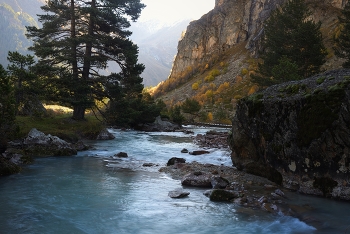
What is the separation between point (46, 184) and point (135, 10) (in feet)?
79.6

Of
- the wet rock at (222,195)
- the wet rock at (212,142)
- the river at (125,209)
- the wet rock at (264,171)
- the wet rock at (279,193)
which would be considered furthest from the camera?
the wet rock at (212,142)

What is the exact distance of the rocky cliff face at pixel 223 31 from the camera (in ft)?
352

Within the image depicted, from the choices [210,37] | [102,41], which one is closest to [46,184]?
[102,41]

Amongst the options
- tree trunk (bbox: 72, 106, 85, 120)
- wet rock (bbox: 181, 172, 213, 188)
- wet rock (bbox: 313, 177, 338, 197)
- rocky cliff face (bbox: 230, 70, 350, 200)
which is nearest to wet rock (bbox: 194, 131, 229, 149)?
rocky cliff face (bbox: 230, 70, 350, 200)

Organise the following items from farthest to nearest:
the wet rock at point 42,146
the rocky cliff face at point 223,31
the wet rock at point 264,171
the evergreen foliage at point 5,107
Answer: the rocky cliff face at point 223,31, the wet rock at point 42,146, the evergreen foliage at point 5,107, the wet rock at point 264,171

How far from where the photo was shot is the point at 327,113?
31.5 ft

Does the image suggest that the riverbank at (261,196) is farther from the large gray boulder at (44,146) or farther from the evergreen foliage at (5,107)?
the evergreen foliage at (5,107)

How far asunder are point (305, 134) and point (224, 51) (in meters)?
112

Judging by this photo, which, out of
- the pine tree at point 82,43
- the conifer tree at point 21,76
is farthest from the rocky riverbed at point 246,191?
the pine tree at point 82,43

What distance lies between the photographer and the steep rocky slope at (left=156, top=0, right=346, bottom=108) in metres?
92.0

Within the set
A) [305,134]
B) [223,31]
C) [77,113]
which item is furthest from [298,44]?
[223,31]

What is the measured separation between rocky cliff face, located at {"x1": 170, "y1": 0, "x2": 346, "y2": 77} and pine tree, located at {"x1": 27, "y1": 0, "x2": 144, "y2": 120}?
7206cm

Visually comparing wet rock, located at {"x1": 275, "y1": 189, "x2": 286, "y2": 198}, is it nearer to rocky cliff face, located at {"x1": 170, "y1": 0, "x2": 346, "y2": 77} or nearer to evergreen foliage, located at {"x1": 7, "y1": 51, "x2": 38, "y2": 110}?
evergreen foliage, located at {"x1": 7, "y1": 51, "x2": 38, "y2": 110}

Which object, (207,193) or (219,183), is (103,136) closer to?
(219,183)
